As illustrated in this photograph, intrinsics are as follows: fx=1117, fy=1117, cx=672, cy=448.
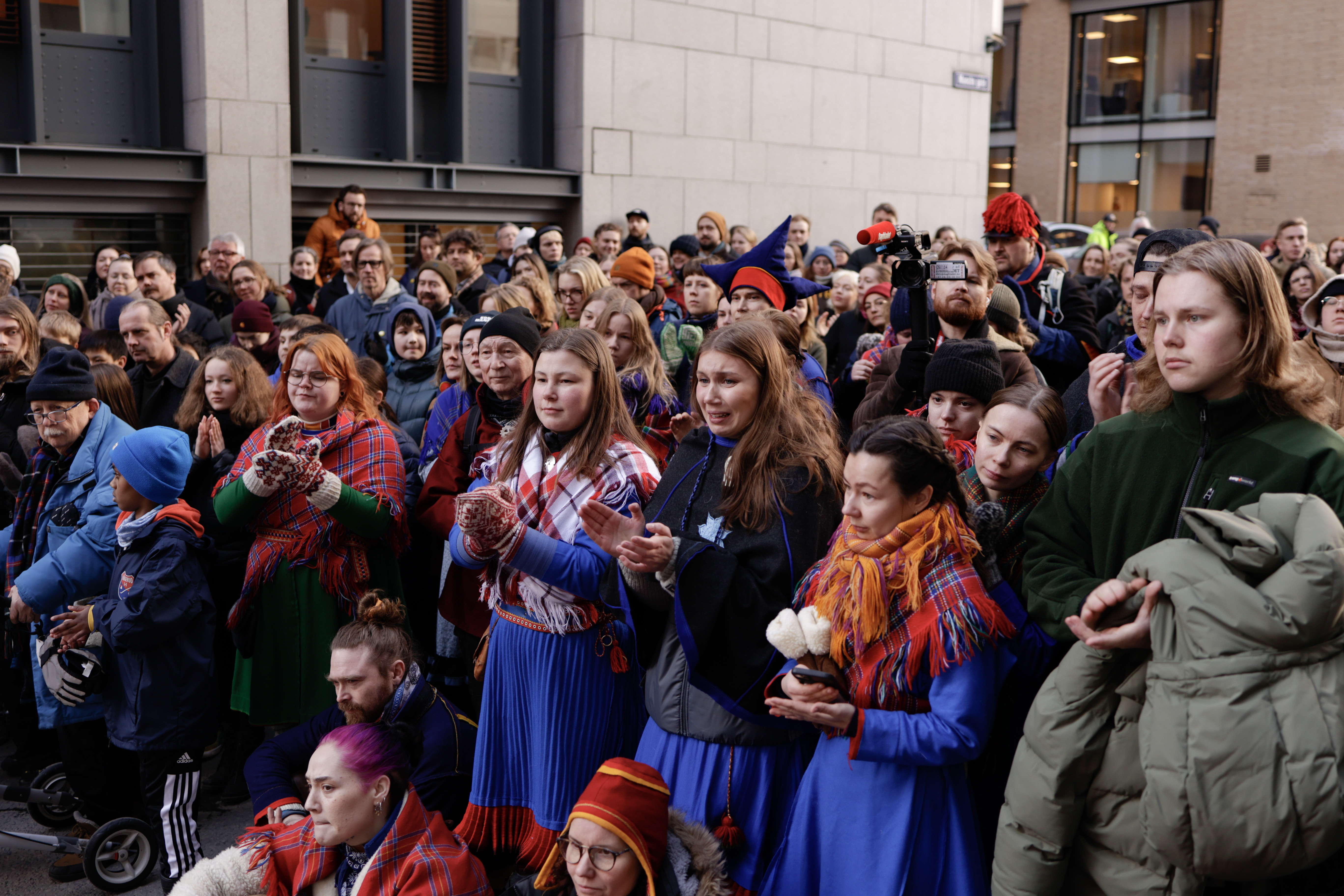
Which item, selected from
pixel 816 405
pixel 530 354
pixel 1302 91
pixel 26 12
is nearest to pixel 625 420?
pixel 816 405

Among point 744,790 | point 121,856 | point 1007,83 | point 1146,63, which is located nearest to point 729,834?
point 744,790

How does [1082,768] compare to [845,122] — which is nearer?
[1082,768]

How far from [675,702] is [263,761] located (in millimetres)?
1502

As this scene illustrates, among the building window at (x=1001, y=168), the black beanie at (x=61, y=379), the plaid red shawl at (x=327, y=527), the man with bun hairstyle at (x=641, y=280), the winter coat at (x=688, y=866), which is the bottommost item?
the winter coat at (x=688, y=866)

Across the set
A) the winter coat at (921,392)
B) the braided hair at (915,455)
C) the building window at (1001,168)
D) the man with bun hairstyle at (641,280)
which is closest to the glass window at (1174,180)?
the building window at (1001,168)

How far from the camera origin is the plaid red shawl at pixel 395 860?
3.07 m

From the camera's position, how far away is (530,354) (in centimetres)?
455

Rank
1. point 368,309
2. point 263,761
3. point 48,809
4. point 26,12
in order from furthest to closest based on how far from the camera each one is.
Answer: point 26,12 < point 368,309 < point 48,809 < point 263,761

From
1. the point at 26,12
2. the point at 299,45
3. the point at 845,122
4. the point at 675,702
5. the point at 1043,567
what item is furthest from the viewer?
the point at 845,122

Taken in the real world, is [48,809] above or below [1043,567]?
below

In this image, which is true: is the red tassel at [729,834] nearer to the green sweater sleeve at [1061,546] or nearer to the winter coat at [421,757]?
the green sweater sleeve at [1061,546]

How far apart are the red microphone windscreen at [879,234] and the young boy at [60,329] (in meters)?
4.56

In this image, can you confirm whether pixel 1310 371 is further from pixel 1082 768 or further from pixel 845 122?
pixel 845 122

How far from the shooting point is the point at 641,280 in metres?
7.12
